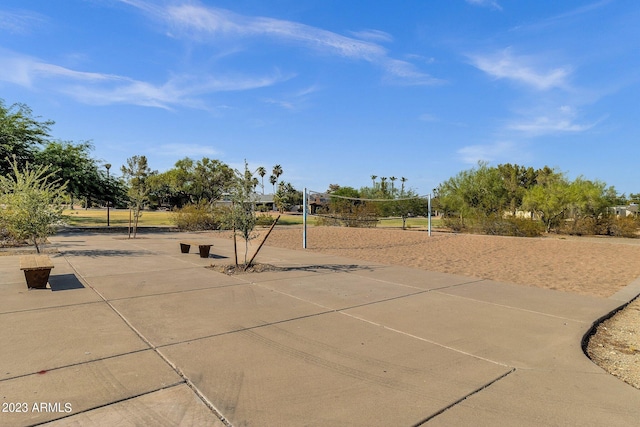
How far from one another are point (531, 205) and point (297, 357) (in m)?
30.5

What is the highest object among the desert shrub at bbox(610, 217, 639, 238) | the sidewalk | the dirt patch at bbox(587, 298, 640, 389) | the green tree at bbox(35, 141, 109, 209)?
the green tree at bbox(35, 141, 109, 209)

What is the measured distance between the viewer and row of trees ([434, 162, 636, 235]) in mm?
26500

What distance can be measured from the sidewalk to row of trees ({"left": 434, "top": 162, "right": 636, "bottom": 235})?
20120 millimetres

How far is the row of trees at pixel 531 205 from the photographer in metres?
26.5

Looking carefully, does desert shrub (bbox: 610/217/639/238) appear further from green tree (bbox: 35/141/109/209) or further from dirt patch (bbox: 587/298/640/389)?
green tree (bbox: 35/141/109/209)

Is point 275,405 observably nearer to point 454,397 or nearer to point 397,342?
point 454,397

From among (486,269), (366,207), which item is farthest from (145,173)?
(486,269)

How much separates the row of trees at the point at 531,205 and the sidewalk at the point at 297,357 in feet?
66.0

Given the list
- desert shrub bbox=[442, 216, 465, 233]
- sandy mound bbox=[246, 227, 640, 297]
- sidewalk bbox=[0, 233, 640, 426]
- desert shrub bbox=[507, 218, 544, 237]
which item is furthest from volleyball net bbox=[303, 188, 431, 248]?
sidewalk bbox=[0, 233, 640, 426]

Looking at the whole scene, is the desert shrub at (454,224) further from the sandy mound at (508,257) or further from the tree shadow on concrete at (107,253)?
the tree shadow on concrete at (107,253)

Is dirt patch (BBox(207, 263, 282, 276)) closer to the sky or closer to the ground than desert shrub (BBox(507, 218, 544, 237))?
closer to the ground

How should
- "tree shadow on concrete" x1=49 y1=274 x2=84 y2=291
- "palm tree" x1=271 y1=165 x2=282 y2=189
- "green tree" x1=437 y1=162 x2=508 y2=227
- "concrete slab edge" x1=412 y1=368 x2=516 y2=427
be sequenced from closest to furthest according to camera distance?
"concrete slab edge" x1=412 y1=368 x2=516 y2=427, "tree shadow on concrete" x1=49 y1=274 x2=84 y2=291, "green tree" x1=437 y1=162 x2=508 y2=227, "palm tree" x1=271 y1=165 x2=282 y2=189

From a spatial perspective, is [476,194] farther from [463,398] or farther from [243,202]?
[463,398]

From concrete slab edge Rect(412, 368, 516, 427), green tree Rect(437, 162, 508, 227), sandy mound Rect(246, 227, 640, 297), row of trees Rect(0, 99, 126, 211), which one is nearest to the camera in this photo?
concrete slab edge Rect(412, 368, 516, 427)
